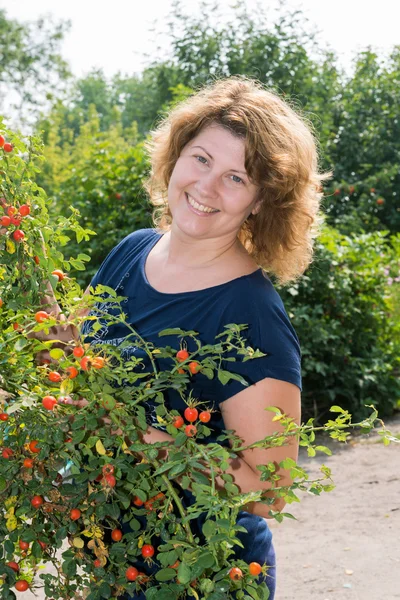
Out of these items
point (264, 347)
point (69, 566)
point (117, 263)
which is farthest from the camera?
point (117, 263)

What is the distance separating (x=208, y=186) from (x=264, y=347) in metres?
0.45

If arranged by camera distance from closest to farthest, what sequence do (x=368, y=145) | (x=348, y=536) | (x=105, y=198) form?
(x=348, y=536), (x=105, y=198), (x=368, y=145)

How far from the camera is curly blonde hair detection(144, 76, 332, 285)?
1.97 metres

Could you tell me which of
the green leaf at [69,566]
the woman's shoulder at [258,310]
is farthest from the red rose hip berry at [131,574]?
the woman's shoulder at [258,310]

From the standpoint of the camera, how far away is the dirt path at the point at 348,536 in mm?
→ 3516

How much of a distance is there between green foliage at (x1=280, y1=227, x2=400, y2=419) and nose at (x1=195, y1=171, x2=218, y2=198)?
353 centimetres

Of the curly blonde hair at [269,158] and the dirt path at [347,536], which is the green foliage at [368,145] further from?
the curly blonde hair at [269,158]

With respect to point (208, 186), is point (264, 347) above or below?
below

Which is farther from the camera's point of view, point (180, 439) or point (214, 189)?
point (214, 189)

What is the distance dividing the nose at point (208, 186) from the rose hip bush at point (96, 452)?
0.43 m

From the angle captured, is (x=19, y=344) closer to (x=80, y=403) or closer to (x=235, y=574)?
(x=80, y=403)

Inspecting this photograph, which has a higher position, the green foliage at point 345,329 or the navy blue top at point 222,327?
the navy blue top at point 222,327

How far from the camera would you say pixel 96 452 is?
147 centimetres

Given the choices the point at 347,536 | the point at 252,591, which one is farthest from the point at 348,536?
the point at 252,591
